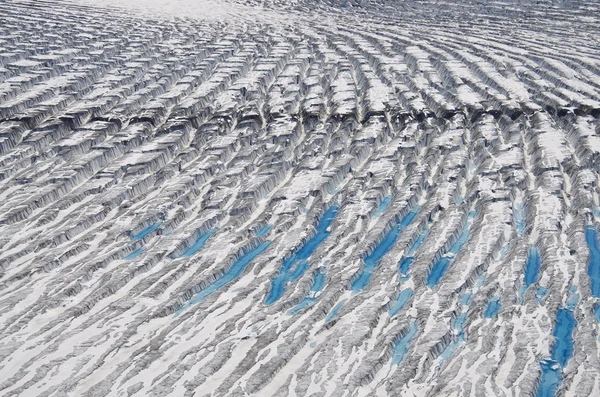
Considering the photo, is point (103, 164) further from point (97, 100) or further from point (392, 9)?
point (392, 9)

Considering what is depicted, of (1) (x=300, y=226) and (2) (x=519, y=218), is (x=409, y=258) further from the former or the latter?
(2) (x=519, y=218)

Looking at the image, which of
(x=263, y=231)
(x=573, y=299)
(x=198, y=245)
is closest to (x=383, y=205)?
(x=263, y=231)

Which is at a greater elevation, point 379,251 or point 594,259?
point 594,259

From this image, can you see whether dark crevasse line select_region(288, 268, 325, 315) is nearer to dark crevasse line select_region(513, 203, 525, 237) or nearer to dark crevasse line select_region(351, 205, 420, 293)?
dark crevasse line select_region(351, 205, 420, 293)

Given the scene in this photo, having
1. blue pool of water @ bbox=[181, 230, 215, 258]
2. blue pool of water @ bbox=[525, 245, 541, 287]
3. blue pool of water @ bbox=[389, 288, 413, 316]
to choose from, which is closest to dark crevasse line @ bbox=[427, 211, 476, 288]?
blue pool of water @ bbox=[389, 288, 413, 316]

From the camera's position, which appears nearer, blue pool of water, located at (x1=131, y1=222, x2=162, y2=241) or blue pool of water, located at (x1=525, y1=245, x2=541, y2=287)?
blue pool of water, located at (x1=525, y1=245, x2=541, y2=287)

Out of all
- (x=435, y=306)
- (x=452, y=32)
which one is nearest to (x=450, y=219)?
(x=435, y=306)

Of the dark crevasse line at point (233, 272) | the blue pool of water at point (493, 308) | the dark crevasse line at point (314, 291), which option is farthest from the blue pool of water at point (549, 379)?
the dark crevasse line at point (233, 272)
